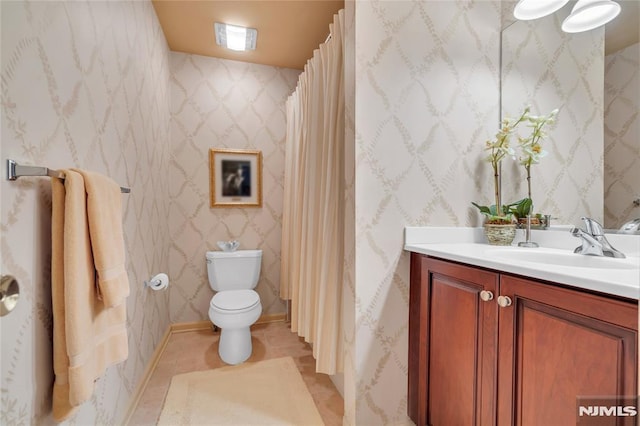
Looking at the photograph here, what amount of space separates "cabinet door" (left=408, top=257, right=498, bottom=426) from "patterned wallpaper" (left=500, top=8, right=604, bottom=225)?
708 millimetres

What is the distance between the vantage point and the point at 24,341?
2.40 ft

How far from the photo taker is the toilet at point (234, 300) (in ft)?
6.34

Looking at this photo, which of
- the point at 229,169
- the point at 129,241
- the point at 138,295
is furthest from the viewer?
the point at 229,169

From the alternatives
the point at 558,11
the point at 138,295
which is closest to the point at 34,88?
the point at 138,295

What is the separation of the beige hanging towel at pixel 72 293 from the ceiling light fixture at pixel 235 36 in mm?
1818

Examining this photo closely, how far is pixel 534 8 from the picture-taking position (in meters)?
1.39

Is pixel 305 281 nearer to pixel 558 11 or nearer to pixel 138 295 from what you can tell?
pixel 138 295

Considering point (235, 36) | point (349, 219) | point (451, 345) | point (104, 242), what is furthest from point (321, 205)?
point (235, 36)

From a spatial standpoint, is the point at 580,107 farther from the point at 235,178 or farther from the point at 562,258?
the point at 235,178

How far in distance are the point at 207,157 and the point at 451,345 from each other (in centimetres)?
232

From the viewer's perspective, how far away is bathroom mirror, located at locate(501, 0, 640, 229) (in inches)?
45.6

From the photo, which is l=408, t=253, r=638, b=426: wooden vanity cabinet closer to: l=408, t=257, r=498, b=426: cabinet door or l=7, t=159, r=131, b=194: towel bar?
l=408, t=257, r=498, b=426: cabinet door

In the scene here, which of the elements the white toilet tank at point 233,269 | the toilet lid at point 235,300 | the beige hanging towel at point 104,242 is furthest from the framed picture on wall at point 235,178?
the beige hanging towel at point 104,242

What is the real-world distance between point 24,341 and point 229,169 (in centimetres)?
201
